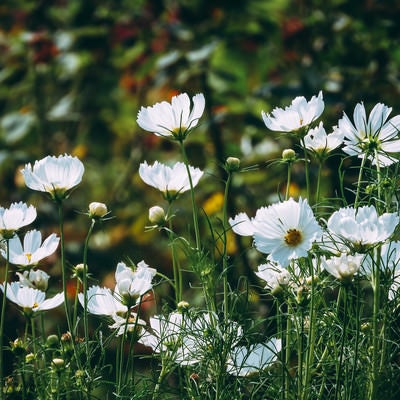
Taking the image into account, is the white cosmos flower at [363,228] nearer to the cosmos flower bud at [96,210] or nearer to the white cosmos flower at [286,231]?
the white cosmos flower at [286,231]

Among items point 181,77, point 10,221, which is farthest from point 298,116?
point 181,77

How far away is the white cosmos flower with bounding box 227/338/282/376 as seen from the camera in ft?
2.50

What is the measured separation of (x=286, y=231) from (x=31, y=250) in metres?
0.27

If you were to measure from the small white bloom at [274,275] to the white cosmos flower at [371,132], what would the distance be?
Answer: 0.12 metres

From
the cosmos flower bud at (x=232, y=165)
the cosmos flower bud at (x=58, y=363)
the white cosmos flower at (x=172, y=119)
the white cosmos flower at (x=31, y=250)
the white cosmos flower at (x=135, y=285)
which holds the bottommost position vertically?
the cosmos flower bud at (x=58, y=363)

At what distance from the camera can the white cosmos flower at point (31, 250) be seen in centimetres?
81

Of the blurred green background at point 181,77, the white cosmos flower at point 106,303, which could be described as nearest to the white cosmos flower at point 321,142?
the white cosmos flower at point 106,303

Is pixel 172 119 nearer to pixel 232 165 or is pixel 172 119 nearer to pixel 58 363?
pixel 232 165

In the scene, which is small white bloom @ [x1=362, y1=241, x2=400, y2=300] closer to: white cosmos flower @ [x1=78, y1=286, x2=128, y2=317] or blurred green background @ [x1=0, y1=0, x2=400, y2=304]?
white cosmos flower @ [x1=78, y1=286, x2=128, y2=317]

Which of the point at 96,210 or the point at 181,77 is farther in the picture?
the point at 181,77

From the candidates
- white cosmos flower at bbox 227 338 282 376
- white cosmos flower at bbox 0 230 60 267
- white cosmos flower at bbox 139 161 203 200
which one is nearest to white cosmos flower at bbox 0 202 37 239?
white cosmos flower at bbox 0 230 60 267

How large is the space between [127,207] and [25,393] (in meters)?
1.80

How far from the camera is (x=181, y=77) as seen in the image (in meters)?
2.20

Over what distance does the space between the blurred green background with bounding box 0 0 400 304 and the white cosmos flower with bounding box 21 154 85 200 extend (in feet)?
3.46
